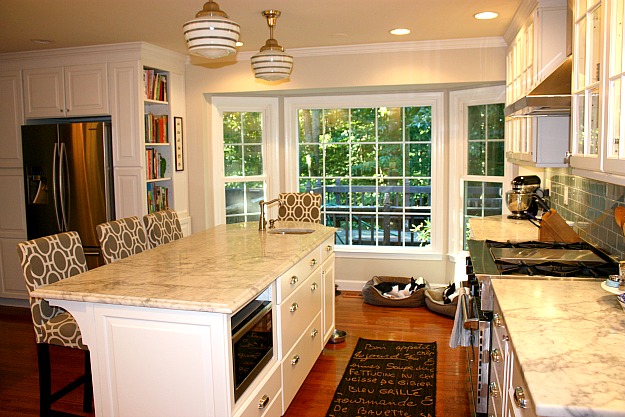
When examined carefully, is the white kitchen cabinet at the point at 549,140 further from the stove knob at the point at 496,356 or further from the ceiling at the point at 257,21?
the stove knob at the point at 496,356

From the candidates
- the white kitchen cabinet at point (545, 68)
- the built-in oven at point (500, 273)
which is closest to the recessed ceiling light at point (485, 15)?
the white kitchen cabinet at point (545, 68)

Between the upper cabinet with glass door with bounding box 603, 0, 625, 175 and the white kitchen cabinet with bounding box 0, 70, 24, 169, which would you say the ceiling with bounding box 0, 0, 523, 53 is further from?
the upper cabinet with glass door with bounding box 603, 0, 625, 175

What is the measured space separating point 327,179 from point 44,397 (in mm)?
3695

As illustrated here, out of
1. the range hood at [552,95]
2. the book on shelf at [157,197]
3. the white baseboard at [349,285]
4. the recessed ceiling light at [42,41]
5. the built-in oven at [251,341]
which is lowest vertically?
the white baseboard at [349,285]

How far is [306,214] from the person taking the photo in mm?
4758

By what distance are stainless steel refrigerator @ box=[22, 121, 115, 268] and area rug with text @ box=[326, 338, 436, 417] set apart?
2618 mm

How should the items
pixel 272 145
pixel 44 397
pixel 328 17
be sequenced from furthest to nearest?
pixel 272 145 < pixel 328 17 < pixel 44 397

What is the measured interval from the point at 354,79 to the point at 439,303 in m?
2.17

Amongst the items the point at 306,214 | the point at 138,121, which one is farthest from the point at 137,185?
the point at 306,214

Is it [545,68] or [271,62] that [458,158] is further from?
[271,62]

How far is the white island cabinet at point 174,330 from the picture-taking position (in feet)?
7.17

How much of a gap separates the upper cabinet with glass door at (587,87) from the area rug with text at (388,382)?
1687 millimetres

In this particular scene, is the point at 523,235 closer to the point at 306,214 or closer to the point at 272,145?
the point at 306,214

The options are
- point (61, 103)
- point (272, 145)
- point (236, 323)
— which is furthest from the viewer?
point (272, 145)
